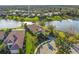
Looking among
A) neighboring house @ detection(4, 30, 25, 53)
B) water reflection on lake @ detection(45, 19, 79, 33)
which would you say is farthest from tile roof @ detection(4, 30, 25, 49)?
water reflection on lake @ detection(45, 19, 79, 33)

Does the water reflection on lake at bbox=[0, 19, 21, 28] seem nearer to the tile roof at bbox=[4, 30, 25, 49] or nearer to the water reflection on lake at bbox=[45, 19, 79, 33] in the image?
the tile roof at bbox=[4, 30, 25, 49]

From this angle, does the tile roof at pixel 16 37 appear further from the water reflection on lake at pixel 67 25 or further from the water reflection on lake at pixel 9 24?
the water reflection on lake at pixel 67 25

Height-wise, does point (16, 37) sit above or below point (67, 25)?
below

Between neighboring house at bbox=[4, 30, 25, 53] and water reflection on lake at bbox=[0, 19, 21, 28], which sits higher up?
water reflection on lake at bbox=[0, 19, 21, 28]

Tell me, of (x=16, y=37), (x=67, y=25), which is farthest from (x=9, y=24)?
(x=67, y=25)

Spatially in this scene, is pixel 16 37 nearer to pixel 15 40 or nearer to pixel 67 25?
pixel 15 40

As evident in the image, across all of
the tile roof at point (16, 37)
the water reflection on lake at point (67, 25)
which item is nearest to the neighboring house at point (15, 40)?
the tile roof at point (16, 37)
